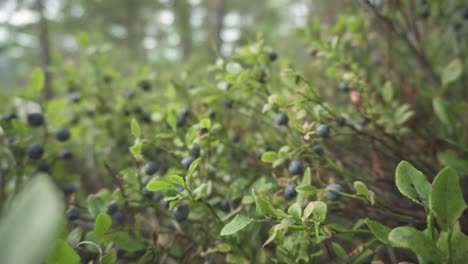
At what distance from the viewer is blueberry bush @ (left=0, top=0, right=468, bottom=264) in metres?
0.62

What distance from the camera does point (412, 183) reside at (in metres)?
0.65

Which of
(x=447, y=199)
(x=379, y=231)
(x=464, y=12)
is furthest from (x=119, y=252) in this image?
(x=464, y=12)

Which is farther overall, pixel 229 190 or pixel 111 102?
pixel 111 102

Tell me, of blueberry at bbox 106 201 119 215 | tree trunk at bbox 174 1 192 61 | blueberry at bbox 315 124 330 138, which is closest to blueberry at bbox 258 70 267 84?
blueberry at bbox 315 124 330 138

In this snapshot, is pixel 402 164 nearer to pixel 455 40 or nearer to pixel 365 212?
pixel 365 212

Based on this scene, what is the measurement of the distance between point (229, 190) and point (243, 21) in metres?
7.30

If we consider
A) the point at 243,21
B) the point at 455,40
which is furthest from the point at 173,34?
the point at 455,40

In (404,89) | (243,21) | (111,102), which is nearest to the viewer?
(404,89)

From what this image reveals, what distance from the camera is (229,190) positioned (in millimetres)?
981

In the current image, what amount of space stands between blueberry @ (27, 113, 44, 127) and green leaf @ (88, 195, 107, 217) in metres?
0.47

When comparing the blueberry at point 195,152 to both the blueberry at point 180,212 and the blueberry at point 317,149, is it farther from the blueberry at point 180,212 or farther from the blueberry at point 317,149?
the blueberry at point 317,149

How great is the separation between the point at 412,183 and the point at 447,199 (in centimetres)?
8

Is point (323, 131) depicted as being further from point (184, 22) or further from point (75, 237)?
point (184, 22)

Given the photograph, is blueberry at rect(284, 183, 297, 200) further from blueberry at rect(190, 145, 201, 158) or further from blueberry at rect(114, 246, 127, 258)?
blueberry at rect(114, 246, 127, 258)
